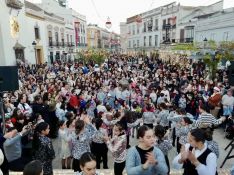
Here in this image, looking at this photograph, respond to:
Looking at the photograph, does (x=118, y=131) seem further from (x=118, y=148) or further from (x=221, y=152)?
(x=221, y=152)

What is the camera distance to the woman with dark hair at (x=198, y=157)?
3018 millimetres

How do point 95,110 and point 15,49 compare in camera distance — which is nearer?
point 95,110

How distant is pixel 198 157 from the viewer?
124 inches

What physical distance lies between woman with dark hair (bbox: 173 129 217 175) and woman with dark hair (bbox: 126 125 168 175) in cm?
33

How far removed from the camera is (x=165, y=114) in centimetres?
737

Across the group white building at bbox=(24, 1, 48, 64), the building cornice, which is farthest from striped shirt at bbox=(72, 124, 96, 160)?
the building cornice

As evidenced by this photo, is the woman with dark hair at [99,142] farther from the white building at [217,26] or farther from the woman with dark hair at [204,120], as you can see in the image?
the white building at [217,26]

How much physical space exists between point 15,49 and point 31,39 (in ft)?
15.0

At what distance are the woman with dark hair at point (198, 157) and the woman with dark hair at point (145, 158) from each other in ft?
1.09

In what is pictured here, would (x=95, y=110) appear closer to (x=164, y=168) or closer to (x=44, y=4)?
(x=164, y=168)

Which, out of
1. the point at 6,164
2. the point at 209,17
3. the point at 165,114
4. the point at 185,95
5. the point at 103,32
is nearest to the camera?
the point at 6,164

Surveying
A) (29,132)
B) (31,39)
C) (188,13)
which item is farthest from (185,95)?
(188,13)

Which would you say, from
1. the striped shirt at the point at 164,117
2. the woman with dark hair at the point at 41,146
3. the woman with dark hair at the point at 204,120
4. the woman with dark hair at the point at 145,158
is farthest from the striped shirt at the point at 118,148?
the striped shirt at the point at 164,117

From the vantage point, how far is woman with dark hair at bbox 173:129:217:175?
3018 millimetres
